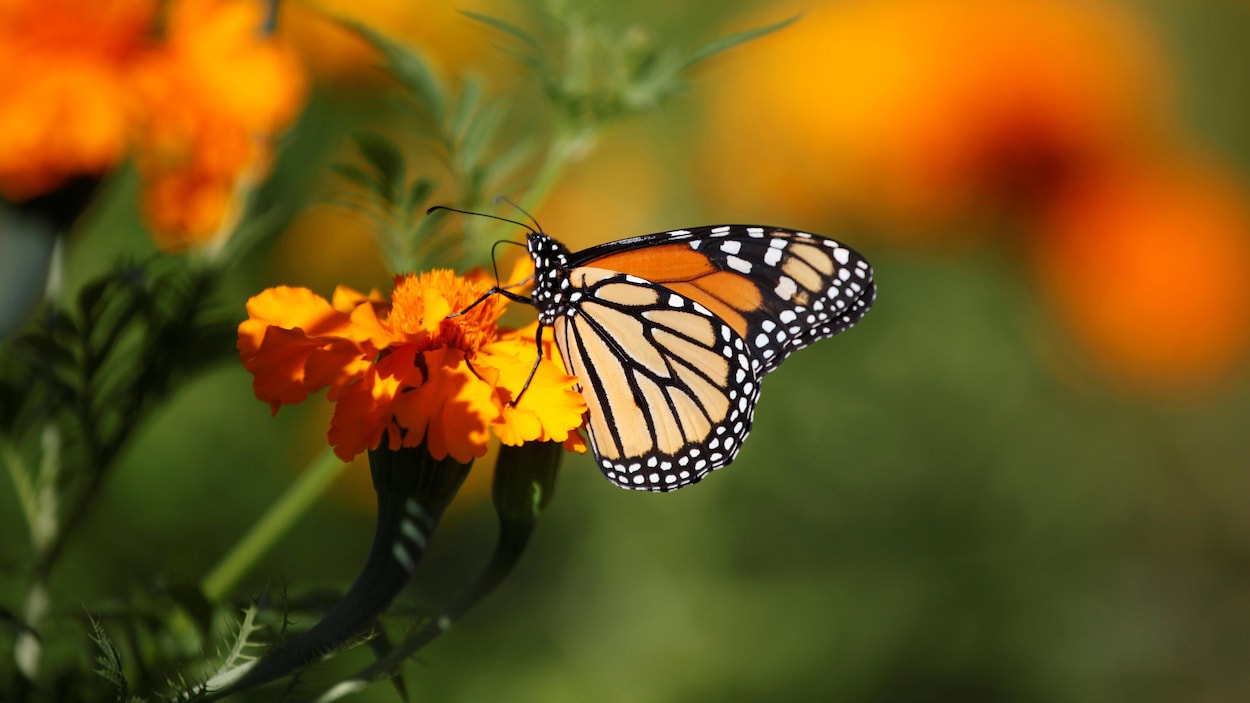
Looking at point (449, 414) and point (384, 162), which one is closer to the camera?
point (449, 414)

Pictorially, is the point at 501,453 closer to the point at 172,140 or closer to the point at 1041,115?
the point at 172,140

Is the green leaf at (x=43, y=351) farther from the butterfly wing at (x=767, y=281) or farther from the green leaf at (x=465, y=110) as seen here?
the butterfly wing at (x=767, y=281)

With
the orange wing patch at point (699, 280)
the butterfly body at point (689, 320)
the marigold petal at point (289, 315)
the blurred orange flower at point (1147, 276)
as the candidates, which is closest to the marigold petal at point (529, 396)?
the marigold petal at point (289, 315)

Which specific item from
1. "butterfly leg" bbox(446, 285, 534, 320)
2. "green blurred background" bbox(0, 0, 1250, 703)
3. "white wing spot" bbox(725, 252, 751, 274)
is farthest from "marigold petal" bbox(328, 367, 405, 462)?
"green blurred background" bbox(0, 0, 1250, 703)

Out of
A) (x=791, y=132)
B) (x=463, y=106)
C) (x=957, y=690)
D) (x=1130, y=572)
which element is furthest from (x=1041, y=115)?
(x=463, y=106)

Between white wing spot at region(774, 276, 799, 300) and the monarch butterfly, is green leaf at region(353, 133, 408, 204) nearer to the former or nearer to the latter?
the monarch butterfly

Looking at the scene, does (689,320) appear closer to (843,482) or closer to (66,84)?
(66,84)

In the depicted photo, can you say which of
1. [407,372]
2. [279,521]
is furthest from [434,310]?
[279,521]
